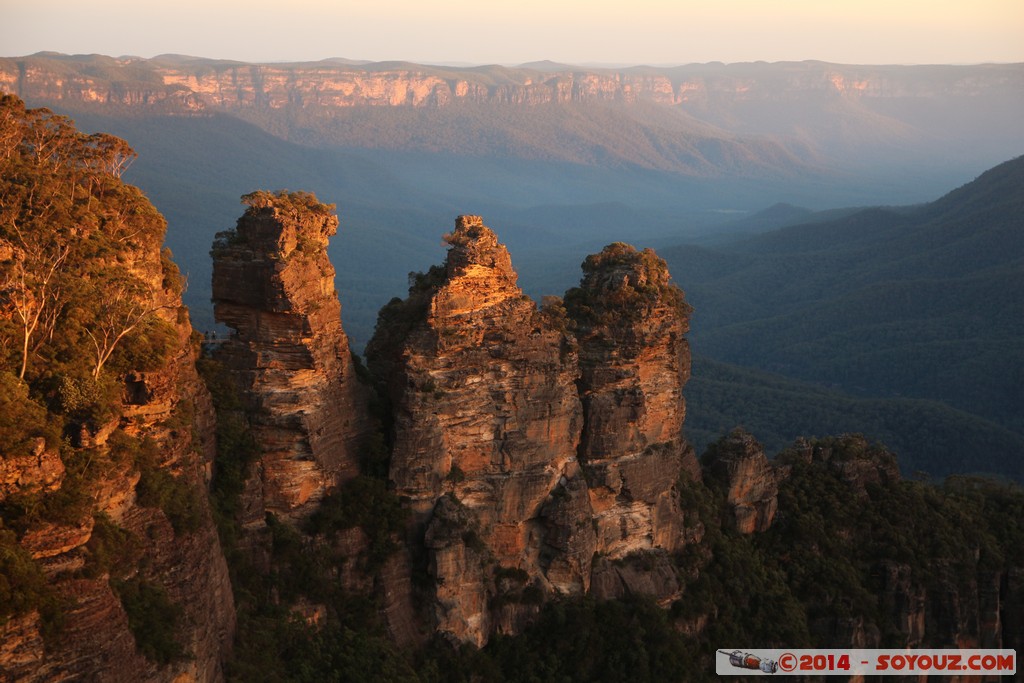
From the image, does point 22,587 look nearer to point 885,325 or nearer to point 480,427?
point 480,427

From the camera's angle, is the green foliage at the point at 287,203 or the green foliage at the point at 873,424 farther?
the green foliage at the point at 873,424

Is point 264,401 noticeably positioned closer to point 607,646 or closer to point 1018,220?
point 607,646

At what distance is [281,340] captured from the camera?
86.7ft

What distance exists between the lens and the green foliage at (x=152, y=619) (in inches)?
795

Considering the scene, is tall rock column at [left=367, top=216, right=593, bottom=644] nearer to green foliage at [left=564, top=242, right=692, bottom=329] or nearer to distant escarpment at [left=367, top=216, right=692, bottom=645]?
distant escarpment at [left=367, top=216, right=692, bottom=645]

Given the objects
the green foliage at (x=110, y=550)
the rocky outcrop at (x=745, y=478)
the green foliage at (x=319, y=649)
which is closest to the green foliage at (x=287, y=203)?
the green foliage at (x=110, y=550)

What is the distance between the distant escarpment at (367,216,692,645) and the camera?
1121 inches

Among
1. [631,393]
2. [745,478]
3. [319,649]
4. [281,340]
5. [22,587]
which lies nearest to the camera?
[22,587]

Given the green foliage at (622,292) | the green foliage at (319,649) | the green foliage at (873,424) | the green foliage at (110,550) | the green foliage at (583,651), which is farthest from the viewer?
the green foliage at (873,424)

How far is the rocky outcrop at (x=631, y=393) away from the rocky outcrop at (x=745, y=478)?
407 centimetres

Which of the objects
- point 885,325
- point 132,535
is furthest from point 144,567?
point 885,325

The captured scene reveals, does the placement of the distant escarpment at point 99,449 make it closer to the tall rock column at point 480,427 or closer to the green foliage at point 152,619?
the green foliage at point 152,619

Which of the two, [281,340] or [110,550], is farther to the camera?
[281,340]

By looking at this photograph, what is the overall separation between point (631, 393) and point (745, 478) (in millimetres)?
7799
